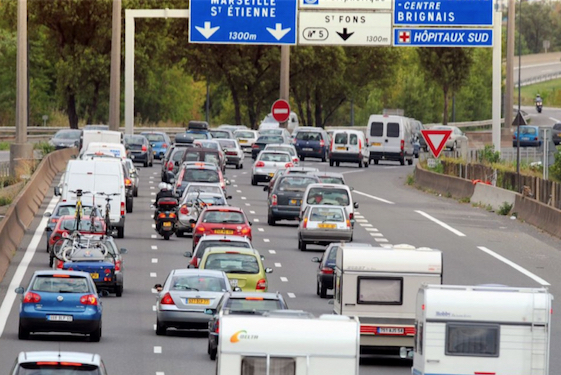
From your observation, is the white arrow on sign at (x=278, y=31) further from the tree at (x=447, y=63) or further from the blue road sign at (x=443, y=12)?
the tree at (x=447, y=63)

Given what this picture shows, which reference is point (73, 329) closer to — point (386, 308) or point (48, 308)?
point (48, 308)

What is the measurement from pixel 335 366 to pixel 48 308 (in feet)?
34.1

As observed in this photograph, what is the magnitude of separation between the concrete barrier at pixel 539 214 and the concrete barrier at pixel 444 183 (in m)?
5.93

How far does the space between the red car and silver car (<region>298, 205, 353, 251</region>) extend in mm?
1830

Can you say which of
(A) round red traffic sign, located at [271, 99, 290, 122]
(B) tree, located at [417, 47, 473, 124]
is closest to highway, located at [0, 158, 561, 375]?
(A) round red traffic sign, located at [271, 99, 290, 122]

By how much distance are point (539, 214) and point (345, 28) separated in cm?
1726

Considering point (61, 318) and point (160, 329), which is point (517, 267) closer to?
point (160, 329)

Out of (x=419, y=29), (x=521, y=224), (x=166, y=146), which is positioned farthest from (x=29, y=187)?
(x=166, y=146)

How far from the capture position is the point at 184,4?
10206 cm

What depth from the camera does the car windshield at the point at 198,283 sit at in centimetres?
2764

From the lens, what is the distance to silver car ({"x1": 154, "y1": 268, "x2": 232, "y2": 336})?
1075 inches

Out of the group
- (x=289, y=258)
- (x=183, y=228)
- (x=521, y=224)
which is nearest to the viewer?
(x=289, y=258)

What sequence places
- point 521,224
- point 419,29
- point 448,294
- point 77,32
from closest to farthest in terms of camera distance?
point 448,294, point 521,224, point 419,29, point 77,32

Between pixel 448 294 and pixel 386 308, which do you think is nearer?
pixel 448 294
